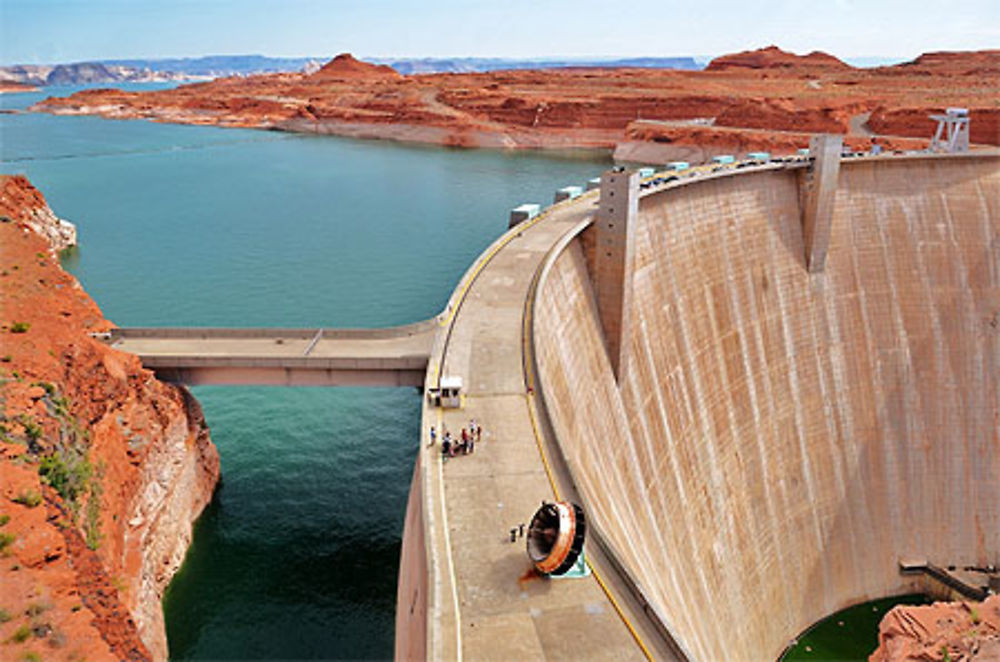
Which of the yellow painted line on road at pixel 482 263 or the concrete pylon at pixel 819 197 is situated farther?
the concrete pylon at pixel 819 197

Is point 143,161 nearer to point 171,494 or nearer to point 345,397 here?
point 345,397

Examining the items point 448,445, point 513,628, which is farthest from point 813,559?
point 513,628

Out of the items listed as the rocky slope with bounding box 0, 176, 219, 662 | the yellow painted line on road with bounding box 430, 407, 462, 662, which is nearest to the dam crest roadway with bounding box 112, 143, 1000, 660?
the yellow painted line on road with bounding box 430, 407, 462, 662

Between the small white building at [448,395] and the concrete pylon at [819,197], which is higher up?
the concrete pylon at [819,197]

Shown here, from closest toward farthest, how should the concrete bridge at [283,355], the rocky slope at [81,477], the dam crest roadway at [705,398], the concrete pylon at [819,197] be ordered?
the rocky slope at [81,477] < the dam crest roadway at [705,398] < the concrete bridge at [283,355] < the concrete pylon at [819,197]

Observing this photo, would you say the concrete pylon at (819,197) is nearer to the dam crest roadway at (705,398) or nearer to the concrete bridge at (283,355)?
the dam crest roadway at (705,398)

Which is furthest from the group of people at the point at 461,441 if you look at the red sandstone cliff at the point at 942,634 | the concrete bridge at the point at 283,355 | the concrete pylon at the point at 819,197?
the concrete pylon at the point at 819,197
